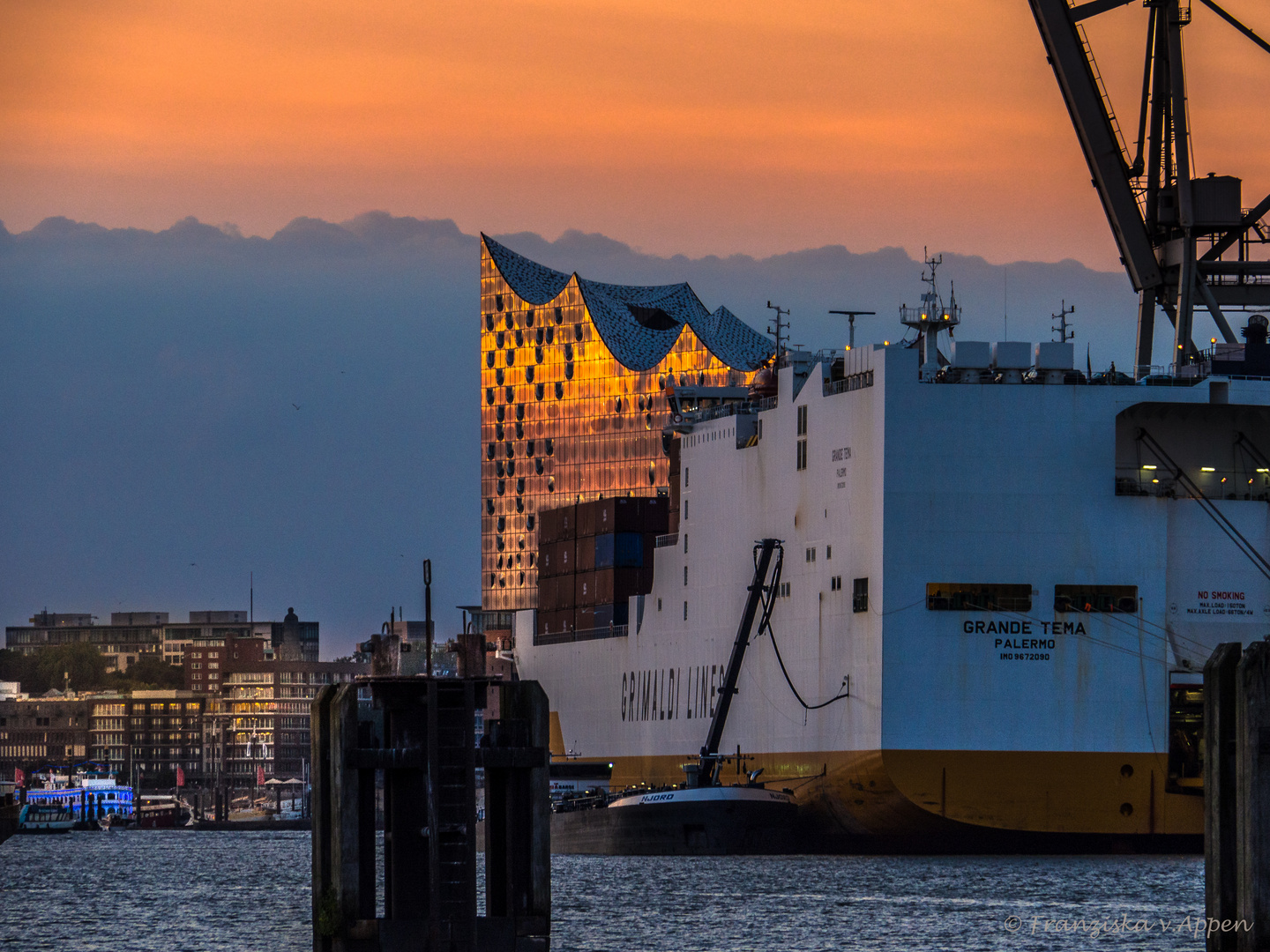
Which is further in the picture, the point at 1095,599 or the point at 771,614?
the point at 771,614

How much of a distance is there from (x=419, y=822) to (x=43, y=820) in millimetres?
127719

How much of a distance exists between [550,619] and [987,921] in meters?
45.3

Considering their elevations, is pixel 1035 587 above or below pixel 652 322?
below

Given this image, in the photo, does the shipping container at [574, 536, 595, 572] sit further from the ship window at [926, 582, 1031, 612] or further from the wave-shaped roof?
the wave-shaped roof

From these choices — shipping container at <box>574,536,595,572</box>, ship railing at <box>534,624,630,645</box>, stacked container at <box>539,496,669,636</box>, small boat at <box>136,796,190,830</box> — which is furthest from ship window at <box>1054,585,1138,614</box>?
small boat at <box>136,796,190,830</box>

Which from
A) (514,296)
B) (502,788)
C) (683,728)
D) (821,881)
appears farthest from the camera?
(514,296)

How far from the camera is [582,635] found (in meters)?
88.3

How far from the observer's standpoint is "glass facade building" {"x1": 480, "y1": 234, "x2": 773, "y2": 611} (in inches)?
6486

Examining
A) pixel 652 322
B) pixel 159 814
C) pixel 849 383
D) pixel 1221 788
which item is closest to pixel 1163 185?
pixel 849 383

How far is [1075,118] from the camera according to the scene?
67.4 meters

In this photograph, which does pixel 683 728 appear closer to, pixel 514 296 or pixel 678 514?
pixel 678 514

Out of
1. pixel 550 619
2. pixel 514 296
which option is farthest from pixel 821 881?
pixel 514 296

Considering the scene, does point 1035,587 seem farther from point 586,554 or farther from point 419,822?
point 419,822

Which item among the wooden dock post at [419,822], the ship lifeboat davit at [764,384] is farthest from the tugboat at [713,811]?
the wooden dock post at [419,822]
